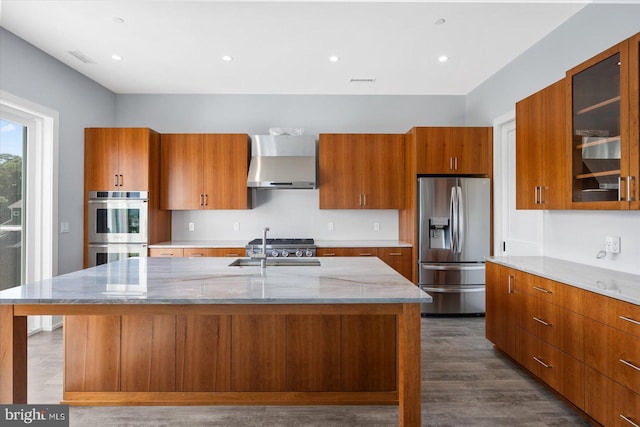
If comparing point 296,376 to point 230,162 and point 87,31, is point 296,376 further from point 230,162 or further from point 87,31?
point 87,31

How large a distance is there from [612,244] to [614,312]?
0.89 metres

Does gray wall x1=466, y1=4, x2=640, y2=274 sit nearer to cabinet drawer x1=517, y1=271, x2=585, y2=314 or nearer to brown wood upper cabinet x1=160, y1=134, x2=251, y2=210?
cabinet drawer x1=517, y1=271, x2=585, y2=314

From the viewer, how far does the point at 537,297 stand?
2.43 metres

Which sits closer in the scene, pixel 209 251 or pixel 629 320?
pixel 629 320

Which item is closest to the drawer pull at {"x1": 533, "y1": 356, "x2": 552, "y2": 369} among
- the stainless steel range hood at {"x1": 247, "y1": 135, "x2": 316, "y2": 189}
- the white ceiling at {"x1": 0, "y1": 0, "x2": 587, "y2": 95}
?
the white ceiling at {"x1": 0, "y1": 0, "x2": 587, "y2": 95}

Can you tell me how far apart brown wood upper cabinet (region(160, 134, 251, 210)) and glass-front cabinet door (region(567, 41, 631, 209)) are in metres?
3.37

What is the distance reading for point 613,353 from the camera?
1.79m

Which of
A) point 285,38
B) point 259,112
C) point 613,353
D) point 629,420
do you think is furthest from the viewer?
point 259,112

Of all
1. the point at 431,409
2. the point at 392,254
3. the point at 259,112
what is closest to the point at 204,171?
the point at 259,112

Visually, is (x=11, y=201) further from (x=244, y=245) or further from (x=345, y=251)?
(x=345, y=251)

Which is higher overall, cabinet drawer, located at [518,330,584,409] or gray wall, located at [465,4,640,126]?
gray wall, located at [465,4,640,126]

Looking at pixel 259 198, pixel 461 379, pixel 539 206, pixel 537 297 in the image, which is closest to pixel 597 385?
pixel 537 297

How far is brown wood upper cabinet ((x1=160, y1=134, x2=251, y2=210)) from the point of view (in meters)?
4.44

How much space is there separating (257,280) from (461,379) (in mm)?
1752
